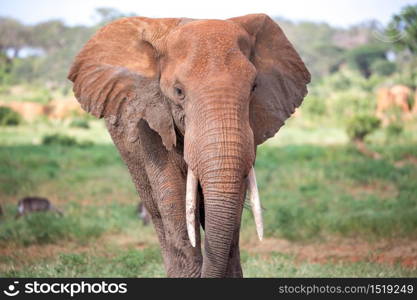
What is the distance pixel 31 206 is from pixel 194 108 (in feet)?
19.6

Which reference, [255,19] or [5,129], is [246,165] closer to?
[255,19]

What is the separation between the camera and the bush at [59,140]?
17.6m

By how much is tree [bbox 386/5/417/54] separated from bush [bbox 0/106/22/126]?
11.9m

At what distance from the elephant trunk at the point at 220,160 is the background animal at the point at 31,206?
19.1 feet

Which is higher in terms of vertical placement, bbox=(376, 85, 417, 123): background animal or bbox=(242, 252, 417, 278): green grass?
bbox=(242, 252, 417, 278): green grass

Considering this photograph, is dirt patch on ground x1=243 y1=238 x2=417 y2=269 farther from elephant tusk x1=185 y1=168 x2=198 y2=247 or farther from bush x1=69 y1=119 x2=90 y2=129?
bush x1=69 y1=119 x2=90 y2=129

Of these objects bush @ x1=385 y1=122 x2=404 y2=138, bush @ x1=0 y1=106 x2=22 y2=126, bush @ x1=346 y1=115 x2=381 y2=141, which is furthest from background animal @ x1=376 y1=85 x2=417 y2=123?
bush @ x1=0 y1=106 x2=22 y2=126

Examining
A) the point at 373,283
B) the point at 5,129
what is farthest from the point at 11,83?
the point at 373,283

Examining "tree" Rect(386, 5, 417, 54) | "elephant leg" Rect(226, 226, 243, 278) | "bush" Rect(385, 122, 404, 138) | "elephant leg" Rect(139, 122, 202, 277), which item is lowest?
"bush" Rect(385, 122, 404, 138)

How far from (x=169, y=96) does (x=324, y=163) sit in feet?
32.5

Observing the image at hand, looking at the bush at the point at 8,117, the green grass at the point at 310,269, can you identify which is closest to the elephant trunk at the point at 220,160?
the green grass at the point at 310,269

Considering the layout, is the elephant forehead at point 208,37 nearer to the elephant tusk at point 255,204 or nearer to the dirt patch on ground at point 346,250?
the elephant tusk at point 255,204

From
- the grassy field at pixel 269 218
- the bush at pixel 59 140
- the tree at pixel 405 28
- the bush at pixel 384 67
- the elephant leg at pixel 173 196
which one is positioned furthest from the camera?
the bush at pixel 384 67

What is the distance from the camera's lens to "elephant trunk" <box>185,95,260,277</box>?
153 inches
